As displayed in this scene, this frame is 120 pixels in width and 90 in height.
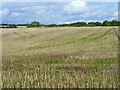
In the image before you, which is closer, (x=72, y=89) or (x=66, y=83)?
(x=72, y=89)

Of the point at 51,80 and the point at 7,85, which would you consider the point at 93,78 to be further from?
the point at 7,85

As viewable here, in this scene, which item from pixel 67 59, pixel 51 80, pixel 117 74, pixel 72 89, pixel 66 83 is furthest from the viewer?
pixel 67 59

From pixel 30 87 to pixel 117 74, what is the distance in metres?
3.12

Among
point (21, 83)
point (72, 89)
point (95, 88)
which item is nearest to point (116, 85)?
point (95, 88)

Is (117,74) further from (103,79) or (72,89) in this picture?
(72,89)

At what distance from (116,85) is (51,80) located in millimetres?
1824

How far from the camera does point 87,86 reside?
645 cm

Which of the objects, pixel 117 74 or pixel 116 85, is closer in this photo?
pixel 116 85

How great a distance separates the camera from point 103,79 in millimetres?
7336

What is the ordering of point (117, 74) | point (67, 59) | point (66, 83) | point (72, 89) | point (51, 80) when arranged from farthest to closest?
1. point (67, 59)
2. point (117, 74)
3. point (51, 80)
4. point (66, 83)
5. point (72, 89)

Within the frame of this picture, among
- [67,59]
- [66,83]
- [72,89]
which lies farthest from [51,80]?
[67,59]

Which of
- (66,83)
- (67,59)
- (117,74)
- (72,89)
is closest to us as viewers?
(72,89)

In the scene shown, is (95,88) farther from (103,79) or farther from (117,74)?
(117,74)

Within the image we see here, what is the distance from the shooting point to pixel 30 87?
21.4 feet
